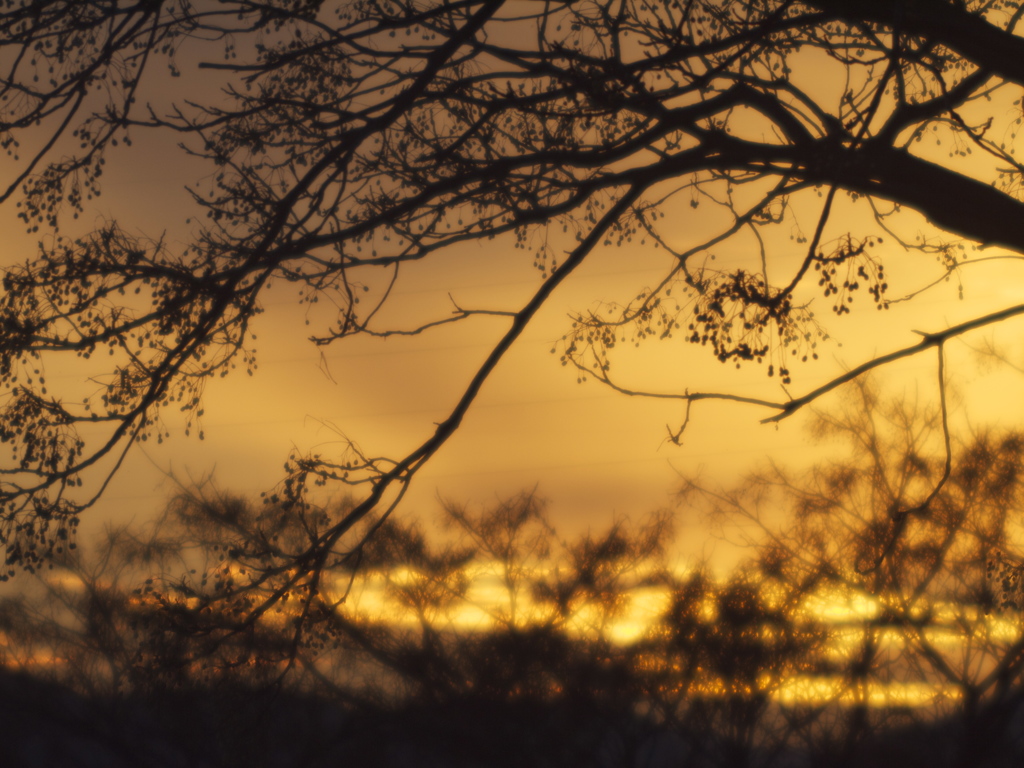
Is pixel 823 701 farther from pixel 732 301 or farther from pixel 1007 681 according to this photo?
pixel 732 301

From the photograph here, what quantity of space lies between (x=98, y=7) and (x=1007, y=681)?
2054 centimetres

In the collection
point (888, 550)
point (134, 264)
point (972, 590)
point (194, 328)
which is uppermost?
point (972, 590)

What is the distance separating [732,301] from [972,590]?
1685cm

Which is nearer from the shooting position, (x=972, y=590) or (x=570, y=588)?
(x=972, y=590)

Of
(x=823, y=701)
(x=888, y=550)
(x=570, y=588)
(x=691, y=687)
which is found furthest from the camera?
(x=570, y=588)

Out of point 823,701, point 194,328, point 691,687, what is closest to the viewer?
point 194,328

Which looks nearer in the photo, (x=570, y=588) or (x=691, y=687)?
(x=691, y=687)

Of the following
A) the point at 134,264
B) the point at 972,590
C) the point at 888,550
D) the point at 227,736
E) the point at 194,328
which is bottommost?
the point at 227,736

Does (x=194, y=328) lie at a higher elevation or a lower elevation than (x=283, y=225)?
lower

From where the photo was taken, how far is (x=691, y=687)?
23.3 m

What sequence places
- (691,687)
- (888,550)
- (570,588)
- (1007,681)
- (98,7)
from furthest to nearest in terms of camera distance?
(570,588)
(691,687)
(1007,681)
(98,7)
(888,550)

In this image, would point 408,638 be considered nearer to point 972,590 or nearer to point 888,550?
point 972,590

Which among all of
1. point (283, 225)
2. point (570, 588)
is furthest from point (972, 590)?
point (283, 225)

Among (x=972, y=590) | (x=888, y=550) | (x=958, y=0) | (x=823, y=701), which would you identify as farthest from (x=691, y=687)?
(x=958, y=0)
